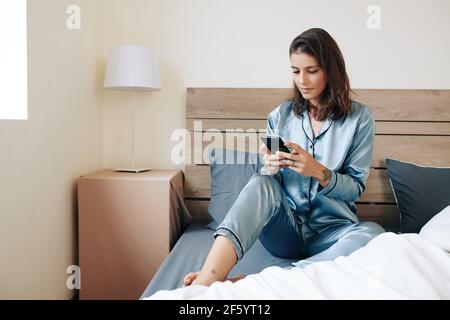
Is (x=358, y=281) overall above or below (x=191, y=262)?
above

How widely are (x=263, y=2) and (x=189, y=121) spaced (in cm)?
76

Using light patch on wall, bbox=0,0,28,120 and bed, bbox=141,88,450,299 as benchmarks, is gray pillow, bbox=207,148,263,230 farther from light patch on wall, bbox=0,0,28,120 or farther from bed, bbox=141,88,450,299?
light patch on wall, bbox=0,0,28,120

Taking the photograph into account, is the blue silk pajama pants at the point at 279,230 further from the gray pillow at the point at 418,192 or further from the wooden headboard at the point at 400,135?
the wooden headboard at the point at 400,135

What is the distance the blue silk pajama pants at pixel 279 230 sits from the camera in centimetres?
112

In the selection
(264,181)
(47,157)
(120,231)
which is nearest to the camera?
(264,181)

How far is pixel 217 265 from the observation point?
3.34 feet

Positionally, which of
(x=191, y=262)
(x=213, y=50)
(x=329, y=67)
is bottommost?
(x=191, y=262)

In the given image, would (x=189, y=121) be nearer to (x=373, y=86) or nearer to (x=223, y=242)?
(x=373, y=86)

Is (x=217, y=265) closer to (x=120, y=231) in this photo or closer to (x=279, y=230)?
(x=279, y=230)

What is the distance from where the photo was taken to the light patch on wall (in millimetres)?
1386

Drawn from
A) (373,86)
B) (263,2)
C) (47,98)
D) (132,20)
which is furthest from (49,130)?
(373,86)

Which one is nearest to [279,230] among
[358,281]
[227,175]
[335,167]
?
[335,167]

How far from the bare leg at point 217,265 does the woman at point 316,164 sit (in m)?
0.19

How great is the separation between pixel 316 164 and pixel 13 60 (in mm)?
1118
